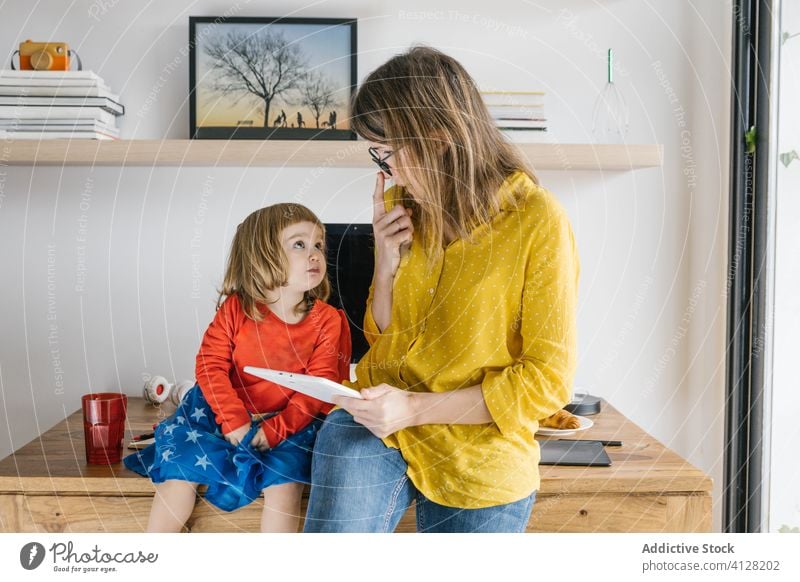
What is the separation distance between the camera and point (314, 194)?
1.47 meters

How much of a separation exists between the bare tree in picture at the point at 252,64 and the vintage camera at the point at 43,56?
0.23 meters

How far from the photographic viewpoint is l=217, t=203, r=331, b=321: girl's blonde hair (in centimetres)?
115

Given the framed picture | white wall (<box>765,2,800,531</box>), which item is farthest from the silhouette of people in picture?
white wall (<box>765,2,800,531</box>)

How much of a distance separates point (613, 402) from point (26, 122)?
1108 mm

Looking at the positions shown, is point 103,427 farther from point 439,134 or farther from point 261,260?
point 439,134

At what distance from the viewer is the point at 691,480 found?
1.08m

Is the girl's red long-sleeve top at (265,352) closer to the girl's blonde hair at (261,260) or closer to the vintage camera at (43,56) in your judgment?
the girl's blonde hair at (261,260)

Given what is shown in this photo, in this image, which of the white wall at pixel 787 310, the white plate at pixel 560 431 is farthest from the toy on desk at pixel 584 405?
the white wall at pixel 787 310

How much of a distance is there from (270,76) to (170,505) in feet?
2.43

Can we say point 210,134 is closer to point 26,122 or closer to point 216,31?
point 216,31

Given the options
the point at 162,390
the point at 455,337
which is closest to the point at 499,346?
the point at 455,337

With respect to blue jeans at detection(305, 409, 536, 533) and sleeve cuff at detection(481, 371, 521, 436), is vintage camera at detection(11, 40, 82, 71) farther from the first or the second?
sleeve cuff at detection(481, 371, 521, 436)

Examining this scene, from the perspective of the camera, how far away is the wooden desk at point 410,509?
1.07m

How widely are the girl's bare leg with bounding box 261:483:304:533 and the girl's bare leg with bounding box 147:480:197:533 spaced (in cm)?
10
